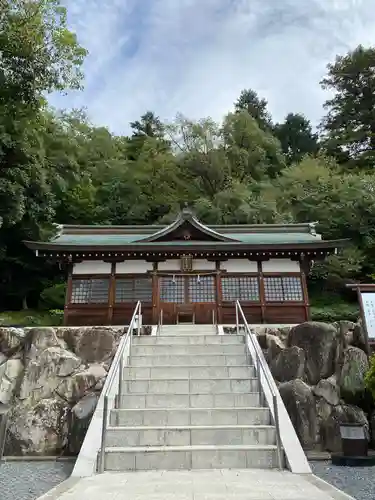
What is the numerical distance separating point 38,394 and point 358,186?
73.5ft

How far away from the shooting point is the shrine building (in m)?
14.0

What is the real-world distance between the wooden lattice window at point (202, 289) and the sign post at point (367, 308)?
5766 millimetres

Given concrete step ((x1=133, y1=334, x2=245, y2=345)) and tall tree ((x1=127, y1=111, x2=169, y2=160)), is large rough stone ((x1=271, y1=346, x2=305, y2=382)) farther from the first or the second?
tall tree ((x1=127, y1=111, x2=169, y2=160))

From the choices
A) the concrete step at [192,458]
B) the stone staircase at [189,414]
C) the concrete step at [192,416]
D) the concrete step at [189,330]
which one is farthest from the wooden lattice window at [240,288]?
the concrete step at [192,458]

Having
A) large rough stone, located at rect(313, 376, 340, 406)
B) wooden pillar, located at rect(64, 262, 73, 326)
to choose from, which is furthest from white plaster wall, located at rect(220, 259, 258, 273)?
large rough stone, located at rect(313, 376, 340, 406)

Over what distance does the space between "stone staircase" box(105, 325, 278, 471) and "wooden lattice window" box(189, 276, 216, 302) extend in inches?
181

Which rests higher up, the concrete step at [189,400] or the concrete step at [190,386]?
the concrete step at [190,386]

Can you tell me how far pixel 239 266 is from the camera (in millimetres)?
14625

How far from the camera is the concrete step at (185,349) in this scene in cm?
945

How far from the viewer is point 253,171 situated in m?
31.8

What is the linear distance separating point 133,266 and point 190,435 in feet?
29.4

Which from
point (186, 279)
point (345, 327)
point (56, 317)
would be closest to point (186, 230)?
point (186, 279)

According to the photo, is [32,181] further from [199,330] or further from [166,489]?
[166,489]

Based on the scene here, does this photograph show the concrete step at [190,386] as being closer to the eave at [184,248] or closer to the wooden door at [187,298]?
the wooden door at [187,298]
